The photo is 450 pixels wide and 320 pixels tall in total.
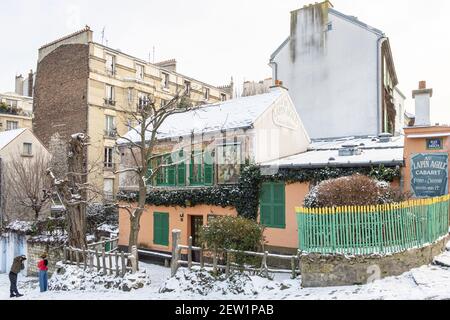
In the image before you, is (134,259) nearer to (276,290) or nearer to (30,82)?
(276,290)

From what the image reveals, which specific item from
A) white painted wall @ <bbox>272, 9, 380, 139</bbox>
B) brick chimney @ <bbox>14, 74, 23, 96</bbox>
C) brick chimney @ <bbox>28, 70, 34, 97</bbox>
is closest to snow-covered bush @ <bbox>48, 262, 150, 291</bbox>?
white painted wall @ <bbox>272, 9, 380, 139</bbox>

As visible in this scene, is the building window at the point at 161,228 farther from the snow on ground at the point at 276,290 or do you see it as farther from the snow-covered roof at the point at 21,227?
the snow-covered roof at the point at 21,227

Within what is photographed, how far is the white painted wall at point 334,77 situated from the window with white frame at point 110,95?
1590 centimetres

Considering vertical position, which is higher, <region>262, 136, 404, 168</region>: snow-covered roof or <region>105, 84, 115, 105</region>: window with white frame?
<region>105, 84, 115, 105</region>: window with white frame

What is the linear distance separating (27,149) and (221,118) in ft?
61.9

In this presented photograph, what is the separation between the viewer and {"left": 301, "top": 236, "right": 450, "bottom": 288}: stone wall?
971 cm

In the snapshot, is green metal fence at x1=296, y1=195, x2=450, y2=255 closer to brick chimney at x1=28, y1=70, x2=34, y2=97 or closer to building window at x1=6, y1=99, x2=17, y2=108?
building window at x1=6, y1=99, x2=17, y2=108

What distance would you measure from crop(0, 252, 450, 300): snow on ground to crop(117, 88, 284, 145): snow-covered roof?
6.93m

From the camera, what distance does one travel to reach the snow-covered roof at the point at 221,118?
1723cm

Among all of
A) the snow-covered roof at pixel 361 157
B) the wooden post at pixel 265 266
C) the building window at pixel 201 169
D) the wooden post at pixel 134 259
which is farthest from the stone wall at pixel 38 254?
the wooden post at pixel 265 266

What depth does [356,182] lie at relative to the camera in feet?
35.5

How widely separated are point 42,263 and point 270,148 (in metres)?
10.2
